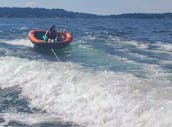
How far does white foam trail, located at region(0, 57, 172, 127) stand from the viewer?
8.92 m

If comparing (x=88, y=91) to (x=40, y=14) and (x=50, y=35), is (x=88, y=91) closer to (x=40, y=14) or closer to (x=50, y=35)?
(x=50, y=35)

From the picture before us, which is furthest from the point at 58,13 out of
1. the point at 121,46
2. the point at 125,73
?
the point at 125,73

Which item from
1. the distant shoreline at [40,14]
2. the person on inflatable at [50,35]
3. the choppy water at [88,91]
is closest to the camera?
the choppy water at [88,91]

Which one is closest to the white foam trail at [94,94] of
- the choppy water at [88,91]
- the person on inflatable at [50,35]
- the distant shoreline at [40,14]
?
the choppy water at [88,91]

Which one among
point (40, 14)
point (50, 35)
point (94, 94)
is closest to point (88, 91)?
point (94, 94)

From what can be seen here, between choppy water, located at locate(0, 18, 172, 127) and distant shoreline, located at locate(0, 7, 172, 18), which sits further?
distant shoreline, located at locate(0, 7, 172, 18)

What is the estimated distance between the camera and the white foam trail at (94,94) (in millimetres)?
Answer: 8922

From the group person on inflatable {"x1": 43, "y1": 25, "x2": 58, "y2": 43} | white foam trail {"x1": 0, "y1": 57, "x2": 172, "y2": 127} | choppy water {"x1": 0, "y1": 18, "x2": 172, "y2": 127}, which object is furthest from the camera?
person on inflatable {"x1": 43, "y1": 25, "x2": 58, "y2": 43}

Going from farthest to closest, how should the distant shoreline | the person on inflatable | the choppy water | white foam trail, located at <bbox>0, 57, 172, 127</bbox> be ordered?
the distant shoreline < the person on inflatable < the choppy water < white foam trail, located at <bbox>0, 57, 172, 127</bbox>

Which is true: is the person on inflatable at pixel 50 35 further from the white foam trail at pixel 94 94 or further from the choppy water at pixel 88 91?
the white foam trail at pixel 94 94

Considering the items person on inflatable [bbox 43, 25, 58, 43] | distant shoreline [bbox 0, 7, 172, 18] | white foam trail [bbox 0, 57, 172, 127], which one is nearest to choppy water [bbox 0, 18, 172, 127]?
white foam trail [bbox 0, 57, 172, 127]

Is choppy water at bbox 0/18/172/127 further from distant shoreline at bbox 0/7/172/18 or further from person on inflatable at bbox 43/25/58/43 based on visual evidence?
distant shoreline at bbox 0/7/172/18

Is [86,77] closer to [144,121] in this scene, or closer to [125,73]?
[125,73]

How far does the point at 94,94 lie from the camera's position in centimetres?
1055
